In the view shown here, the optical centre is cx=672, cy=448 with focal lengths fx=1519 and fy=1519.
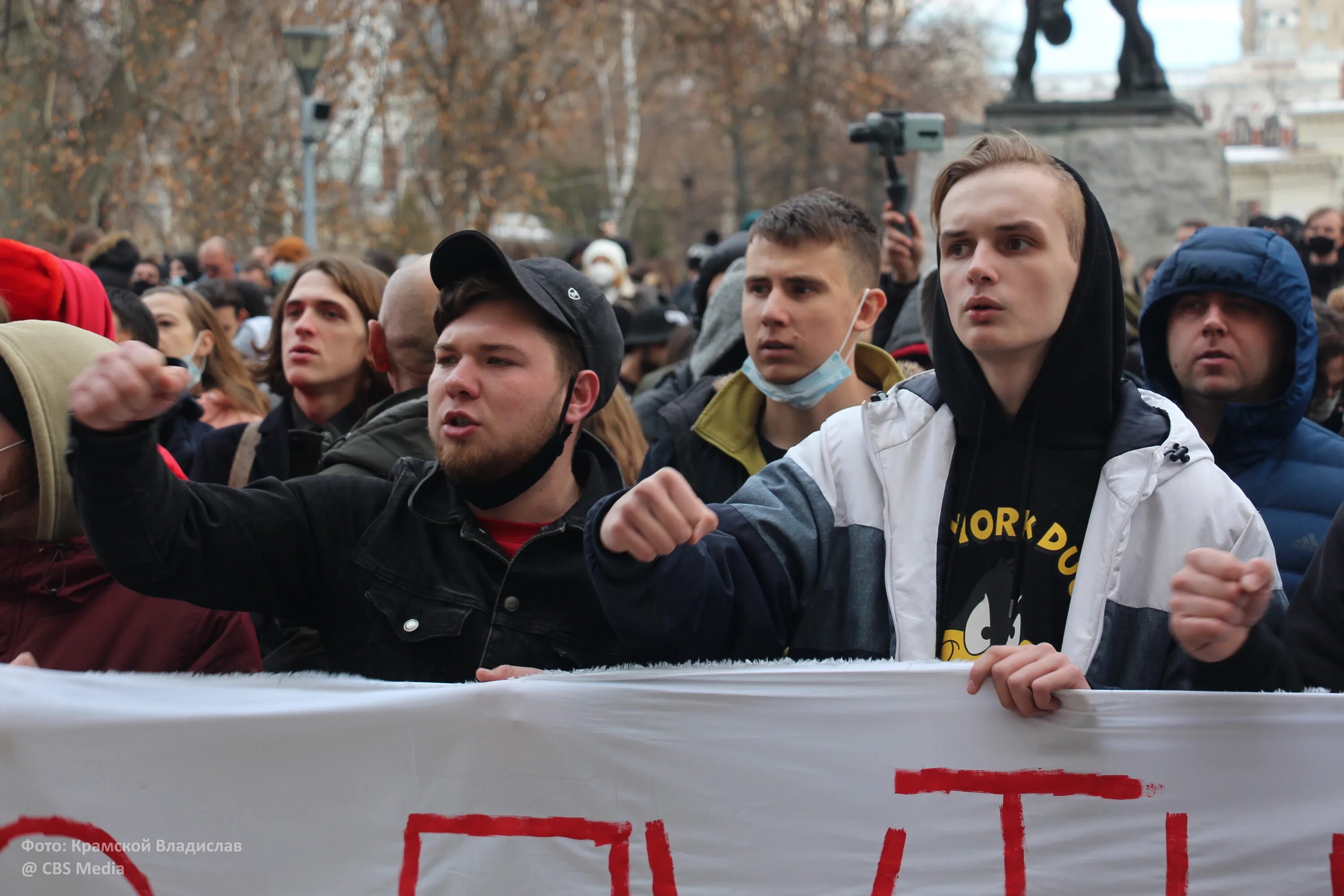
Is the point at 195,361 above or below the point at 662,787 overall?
above

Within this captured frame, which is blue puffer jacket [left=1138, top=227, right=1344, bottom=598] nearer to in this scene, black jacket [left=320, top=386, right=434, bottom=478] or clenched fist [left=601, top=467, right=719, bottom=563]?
clenched fist [left=601, top=467, right=719, bottom=563]

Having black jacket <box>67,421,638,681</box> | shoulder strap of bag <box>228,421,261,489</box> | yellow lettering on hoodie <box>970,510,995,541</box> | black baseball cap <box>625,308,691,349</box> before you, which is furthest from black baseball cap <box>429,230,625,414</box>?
black baseball cap <box>625,308,691,349</box>

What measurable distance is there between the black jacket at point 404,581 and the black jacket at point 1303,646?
3.26 ft

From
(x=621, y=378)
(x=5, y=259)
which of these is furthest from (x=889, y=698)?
(x=621, y=378)

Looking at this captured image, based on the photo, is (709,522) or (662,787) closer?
(709,522)

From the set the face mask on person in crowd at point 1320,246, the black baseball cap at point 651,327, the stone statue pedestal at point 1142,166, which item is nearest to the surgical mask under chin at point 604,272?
the stone statue pedestal at point 1142,166

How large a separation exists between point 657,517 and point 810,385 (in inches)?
73.7

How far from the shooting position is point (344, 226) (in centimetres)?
2491

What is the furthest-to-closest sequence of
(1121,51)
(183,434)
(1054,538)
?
(1121,51) < (183,434) < (1054,538)

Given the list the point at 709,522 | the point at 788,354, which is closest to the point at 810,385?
the point at 788,354

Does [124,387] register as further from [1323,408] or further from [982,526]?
[1323,408]

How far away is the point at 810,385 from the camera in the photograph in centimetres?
396

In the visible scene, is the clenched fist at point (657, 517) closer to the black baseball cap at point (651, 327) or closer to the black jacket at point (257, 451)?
the black jacket at point (257, 451)

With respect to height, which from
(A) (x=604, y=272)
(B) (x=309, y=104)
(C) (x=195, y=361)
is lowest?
(A) (x=604, y=272)
